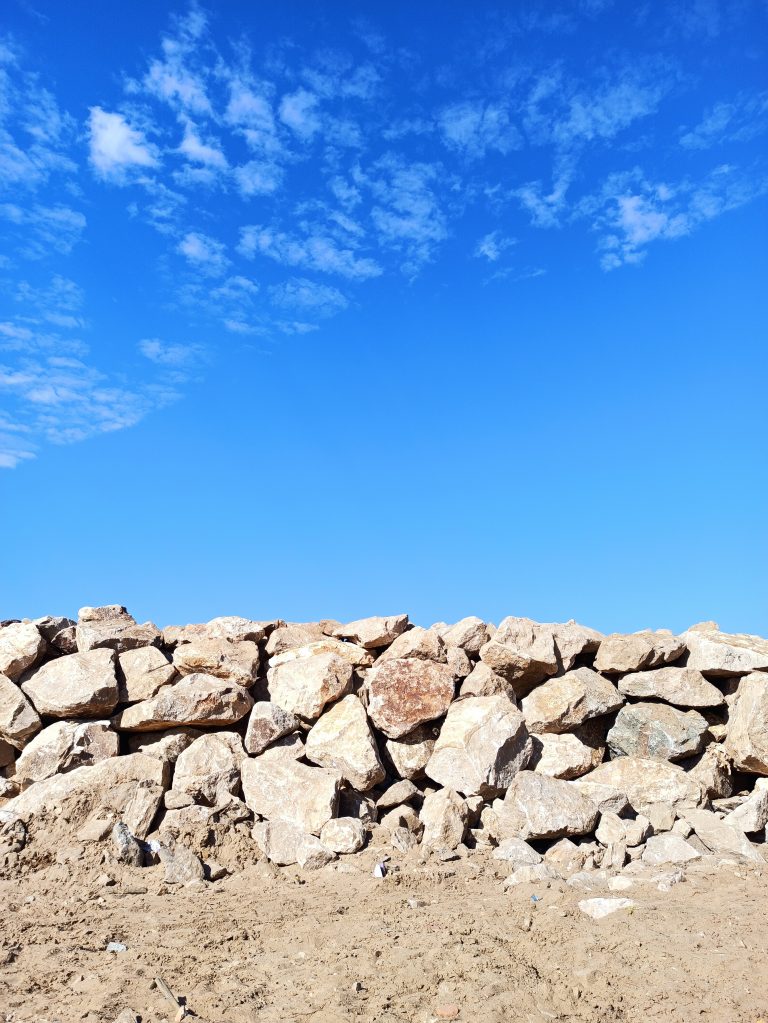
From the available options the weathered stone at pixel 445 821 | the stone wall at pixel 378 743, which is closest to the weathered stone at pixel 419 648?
the stone wall at pixel 378 743

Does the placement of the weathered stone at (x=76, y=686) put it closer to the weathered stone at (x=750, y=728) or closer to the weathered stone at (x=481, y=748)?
the weathered stone at (x=481, y=748)

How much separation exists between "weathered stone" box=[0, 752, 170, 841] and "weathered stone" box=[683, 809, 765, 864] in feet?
15.7

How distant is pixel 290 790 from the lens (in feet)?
23.4

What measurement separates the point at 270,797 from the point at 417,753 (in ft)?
4.72

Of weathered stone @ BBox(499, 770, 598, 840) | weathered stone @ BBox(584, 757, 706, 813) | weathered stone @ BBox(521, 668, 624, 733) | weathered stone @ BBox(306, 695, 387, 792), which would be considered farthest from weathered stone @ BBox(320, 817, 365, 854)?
weathered stone @ BBox(584, 757, 706, 813)

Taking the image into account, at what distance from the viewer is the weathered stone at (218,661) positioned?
8.16 meters

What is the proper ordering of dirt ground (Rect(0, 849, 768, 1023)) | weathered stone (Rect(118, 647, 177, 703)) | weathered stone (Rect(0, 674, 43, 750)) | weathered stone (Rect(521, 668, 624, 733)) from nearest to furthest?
1. dirt ground (Rect(0, 849, 768, 1023))
2. weathered stone (Rect(521, 668, 624, 733))
3. weathered stone (Rect(0, 674, 43, 750))
4. weathered stone (Rect(118, 647, 177, 703))

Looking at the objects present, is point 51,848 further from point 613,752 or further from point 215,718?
point 613,752

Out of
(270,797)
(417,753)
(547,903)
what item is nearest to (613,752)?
(417,753)

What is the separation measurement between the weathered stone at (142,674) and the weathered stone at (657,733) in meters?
4.63

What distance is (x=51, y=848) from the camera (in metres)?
6.75

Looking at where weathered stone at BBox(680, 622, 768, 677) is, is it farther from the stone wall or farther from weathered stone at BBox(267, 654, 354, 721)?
weathered stone at BBox(267, 654, 354, 721)

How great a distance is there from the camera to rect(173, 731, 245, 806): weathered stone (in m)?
7.24

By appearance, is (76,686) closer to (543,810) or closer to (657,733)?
(543,810)
